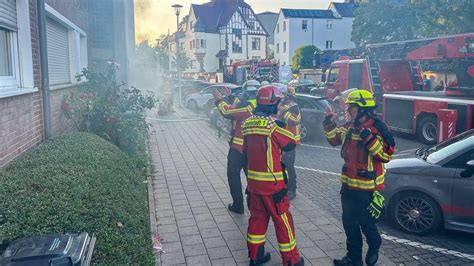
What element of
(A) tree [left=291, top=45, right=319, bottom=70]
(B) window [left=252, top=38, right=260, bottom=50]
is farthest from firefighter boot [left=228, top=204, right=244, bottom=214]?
(B) window [left=252, top=38, right=260, bottom=50]

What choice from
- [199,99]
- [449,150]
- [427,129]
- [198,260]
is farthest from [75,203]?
[199,99]

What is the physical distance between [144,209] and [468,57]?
30.8 ft

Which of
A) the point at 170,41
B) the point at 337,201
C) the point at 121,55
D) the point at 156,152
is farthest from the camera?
the point at 170,41

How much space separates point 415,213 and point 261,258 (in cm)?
229

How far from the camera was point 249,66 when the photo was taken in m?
28.0

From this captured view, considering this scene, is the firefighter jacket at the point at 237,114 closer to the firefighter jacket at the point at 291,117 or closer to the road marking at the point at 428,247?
the firefighter jacket at the point at 291,117

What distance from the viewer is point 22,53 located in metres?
6.06

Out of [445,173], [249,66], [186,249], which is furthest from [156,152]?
[249,66]

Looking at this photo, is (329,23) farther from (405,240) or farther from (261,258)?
(261,258)

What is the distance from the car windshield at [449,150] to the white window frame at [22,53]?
17.7 ft

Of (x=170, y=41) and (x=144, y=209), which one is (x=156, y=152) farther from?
(x=170, y=41)

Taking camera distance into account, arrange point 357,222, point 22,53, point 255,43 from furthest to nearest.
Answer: point 255,43
point 22,53
point 357,222

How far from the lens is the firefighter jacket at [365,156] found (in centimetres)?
429

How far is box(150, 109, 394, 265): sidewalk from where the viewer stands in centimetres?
488
